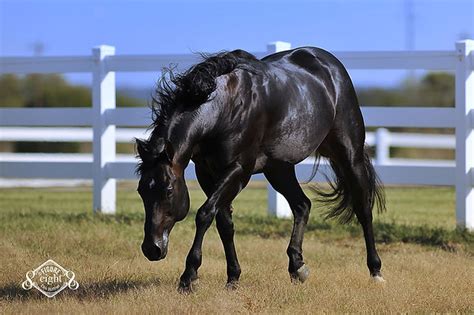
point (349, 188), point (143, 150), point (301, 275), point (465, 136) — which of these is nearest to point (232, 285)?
point (301, 275)

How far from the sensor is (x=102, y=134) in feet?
39.8

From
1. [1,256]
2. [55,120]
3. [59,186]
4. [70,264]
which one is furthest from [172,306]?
[59,186]

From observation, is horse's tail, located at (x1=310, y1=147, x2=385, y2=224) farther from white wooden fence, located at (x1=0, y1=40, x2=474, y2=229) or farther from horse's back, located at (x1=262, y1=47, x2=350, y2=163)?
white wooden fence, located at (x1=0, y1=40, x2=474, y2=229)

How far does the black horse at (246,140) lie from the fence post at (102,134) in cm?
443

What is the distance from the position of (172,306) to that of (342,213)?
284 cm

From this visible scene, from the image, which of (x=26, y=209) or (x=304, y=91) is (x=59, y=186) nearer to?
(x=26, y=209)

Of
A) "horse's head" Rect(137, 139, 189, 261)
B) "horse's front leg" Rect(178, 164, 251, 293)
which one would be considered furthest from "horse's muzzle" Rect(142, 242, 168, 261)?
"horse's front leg" Rect(178, 164, 251, 293)

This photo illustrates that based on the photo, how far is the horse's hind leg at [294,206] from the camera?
24.5 ft

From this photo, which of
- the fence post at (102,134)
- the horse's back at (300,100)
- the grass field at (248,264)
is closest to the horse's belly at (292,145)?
the horse's back at (300,100)

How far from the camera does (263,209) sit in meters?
13.4

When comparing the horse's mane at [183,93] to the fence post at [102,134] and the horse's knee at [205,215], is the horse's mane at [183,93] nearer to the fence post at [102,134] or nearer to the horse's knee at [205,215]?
the horse's knee at [205,215]

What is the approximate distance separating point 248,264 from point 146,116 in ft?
12.6

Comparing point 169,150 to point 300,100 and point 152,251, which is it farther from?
point 300,100

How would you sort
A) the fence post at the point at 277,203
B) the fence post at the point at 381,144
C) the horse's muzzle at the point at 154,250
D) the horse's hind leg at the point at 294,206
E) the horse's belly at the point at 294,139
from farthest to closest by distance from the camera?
the fence post at the point at 381,144
the fence post at the point at 277,203
the horse's hind leg at the point at 294,206
the horse's belly at the point at 294,139
the horse's muzzle at the point at 154,250
